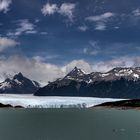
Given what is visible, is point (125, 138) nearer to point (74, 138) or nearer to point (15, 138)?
point (74, 138)

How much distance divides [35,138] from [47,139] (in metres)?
6.32

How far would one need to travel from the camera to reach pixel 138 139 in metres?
118

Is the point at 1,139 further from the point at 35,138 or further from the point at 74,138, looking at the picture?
the point at 74,138

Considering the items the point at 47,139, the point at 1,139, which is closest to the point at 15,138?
the point at 1,139

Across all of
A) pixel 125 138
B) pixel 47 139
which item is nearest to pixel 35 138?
pixel 47 139

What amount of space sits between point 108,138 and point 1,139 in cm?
3537

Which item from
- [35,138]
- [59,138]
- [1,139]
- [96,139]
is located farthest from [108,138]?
[1,139]

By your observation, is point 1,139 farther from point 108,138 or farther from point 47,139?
point 108,138

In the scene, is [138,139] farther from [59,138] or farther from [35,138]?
[35,138]

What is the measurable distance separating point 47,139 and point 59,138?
242 inches

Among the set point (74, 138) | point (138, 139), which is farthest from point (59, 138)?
point (138, 139)

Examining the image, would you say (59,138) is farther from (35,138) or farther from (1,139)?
(1,139)

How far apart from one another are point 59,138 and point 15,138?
14.9 metres

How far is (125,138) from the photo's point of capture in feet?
402
